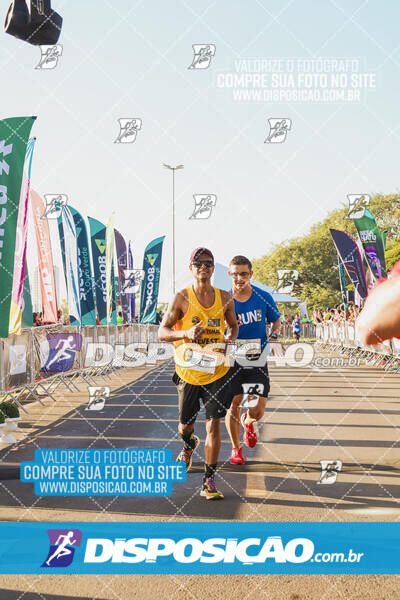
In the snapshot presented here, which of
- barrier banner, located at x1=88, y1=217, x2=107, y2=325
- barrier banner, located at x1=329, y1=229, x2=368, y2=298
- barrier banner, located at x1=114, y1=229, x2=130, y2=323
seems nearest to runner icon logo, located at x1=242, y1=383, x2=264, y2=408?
barrier banner, located at x1=88, y1=217, x2=107, y2=325

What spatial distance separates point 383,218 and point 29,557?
50.4m

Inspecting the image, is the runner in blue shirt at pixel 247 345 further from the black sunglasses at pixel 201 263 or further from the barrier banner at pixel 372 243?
the barrier banner at pixel 372 243

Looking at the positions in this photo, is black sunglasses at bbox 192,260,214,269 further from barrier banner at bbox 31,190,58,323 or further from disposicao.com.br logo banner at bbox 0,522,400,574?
barrier banner at bbox 31,190,58,323

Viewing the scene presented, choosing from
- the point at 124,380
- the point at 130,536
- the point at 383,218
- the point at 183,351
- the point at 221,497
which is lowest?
the point at 124,380

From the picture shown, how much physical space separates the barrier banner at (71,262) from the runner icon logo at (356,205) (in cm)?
830

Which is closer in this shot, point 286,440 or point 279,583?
point 279,583

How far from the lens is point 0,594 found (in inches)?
138

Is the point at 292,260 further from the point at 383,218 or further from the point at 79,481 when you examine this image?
the point at 79,481

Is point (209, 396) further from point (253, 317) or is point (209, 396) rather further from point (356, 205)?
point (356, 205)

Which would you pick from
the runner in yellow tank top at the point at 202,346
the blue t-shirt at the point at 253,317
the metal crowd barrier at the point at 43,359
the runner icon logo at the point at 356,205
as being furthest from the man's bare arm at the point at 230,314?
the runner icon logo at the point at 356,205

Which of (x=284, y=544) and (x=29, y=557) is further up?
(x=284, y=544)

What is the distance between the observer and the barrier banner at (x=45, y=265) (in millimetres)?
13977

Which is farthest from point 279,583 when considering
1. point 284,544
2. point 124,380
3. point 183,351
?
point 124,380

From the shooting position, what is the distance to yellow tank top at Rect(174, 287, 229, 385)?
5.22 m
